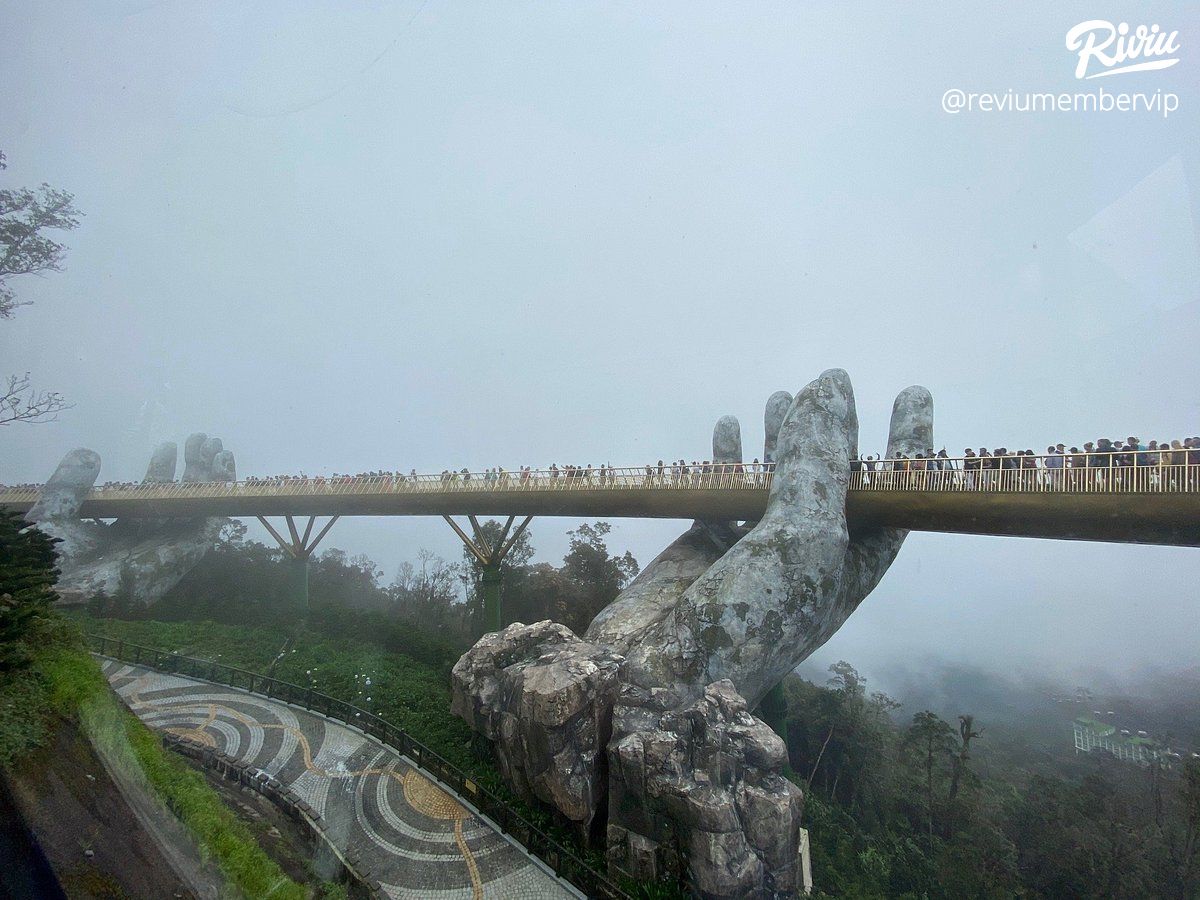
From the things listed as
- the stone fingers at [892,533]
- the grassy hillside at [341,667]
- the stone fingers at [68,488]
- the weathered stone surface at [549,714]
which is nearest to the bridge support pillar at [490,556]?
the grassy hillside at [341,667]

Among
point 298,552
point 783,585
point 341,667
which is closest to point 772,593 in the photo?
point 783,585

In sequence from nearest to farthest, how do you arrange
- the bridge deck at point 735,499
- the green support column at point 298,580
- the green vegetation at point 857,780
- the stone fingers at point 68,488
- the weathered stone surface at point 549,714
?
the weathered stone surface at point 549,714 → the bridge deck at point 735,499 → the green vegetation at point 857,780 → the stone fingers at point 68,488 → the green support column at point 298,580

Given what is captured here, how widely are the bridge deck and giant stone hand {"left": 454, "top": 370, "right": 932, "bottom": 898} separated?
75.5 inches

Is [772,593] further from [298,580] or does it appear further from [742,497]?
[298,580]

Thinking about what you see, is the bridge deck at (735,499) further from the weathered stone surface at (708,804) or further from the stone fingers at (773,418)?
the weathered stone surface at (708,804)

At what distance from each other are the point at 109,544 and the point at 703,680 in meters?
33.0

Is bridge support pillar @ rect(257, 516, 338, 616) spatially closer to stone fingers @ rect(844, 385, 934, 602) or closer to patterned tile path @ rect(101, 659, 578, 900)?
patterned tile path @ rect(101, 659, 578, 900)

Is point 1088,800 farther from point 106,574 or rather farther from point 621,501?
point 106,574

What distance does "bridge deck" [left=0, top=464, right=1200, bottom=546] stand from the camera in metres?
12.4

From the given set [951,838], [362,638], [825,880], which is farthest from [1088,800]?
[362,638]

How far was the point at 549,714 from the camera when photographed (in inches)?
457

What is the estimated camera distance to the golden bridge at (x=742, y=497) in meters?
12.4

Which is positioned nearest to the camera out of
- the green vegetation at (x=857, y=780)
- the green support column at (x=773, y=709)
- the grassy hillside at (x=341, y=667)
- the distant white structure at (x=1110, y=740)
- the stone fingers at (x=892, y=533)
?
the grassy hillside at (x=341, y=667)

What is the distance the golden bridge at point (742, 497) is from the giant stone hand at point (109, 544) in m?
1.10
